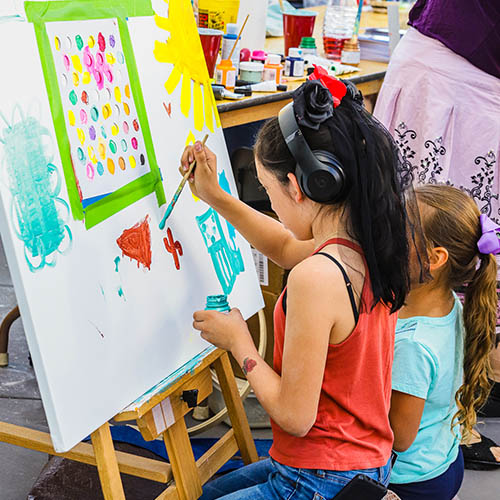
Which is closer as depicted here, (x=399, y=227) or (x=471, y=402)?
(x=399, y=227)

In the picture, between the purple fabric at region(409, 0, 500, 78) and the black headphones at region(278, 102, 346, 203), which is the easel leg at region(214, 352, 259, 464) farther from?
the purple fabric at region(409, 0, 500, 78)

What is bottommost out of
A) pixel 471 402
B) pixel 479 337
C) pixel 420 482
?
pixel 420 482

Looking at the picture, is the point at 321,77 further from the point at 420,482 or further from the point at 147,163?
the point at 420,482

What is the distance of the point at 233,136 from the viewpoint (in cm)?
281

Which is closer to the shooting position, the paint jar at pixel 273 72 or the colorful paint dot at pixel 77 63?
the colorful paint dot at pixel 77 63

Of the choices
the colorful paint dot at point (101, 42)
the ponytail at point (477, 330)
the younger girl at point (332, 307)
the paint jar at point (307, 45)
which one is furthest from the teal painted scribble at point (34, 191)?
the paint jar at point (307, 45)

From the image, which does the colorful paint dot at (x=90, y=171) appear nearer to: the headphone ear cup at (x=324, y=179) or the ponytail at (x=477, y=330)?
the headphone ear cup at (x=324, y=179)

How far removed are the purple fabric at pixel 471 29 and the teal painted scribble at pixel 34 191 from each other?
4.86 feet

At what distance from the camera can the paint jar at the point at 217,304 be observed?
4.80 ft

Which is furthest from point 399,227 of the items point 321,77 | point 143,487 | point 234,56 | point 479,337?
point 234,56

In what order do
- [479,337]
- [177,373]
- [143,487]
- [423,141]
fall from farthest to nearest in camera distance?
1. [423,141]
2. [143,487]
3. [479,337]
4. [177,373]

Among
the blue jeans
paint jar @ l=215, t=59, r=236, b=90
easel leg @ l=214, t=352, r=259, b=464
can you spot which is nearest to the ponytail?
the blue jeans

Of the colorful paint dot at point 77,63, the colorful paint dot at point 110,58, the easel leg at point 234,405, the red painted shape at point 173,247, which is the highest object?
the colorful paint dot at point 77,63

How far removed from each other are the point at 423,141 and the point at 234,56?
670 mm
